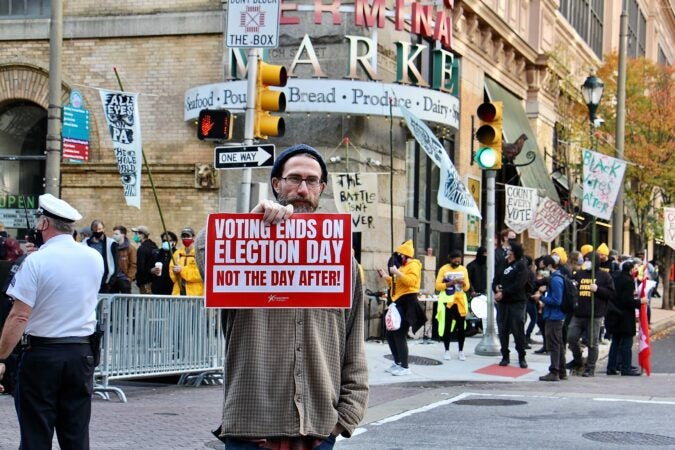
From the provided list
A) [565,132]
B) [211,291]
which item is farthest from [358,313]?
[565,132]

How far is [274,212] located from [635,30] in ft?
151

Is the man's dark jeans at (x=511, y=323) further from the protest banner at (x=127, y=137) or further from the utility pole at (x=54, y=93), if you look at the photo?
the utility pole at (x=54, y=93)

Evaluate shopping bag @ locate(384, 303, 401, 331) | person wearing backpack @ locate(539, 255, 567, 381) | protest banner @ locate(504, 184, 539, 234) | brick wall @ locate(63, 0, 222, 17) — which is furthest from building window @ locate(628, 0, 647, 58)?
shopping bag @ locate(384, 303, 401, 331)

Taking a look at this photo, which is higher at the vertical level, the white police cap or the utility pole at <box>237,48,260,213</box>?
the utility pole at <box>237,48,260,213</box>

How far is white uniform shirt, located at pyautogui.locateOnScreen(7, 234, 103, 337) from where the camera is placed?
595 cm

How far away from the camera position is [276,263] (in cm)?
398

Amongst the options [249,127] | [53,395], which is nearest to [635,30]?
[249,127]

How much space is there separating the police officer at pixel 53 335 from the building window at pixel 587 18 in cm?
2945

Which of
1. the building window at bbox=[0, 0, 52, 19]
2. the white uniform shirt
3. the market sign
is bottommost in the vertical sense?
the white uniform shirt

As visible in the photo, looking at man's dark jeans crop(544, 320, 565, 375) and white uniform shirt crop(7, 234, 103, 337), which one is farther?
man's dark jeans crop(544, 320, 565, 375)

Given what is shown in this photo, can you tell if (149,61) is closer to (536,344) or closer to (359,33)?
(359,33)

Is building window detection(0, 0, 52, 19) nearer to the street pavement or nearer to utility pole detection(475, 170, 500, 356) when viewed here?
the street pavement

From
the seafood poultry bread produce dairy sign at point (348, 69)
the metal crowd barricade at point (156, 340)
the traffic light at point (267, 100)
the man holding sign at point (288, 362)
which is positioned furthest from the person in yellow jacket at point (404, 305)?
the man holding sign at point (288, 362)

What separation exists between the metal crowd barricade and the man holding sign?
24.6ft
